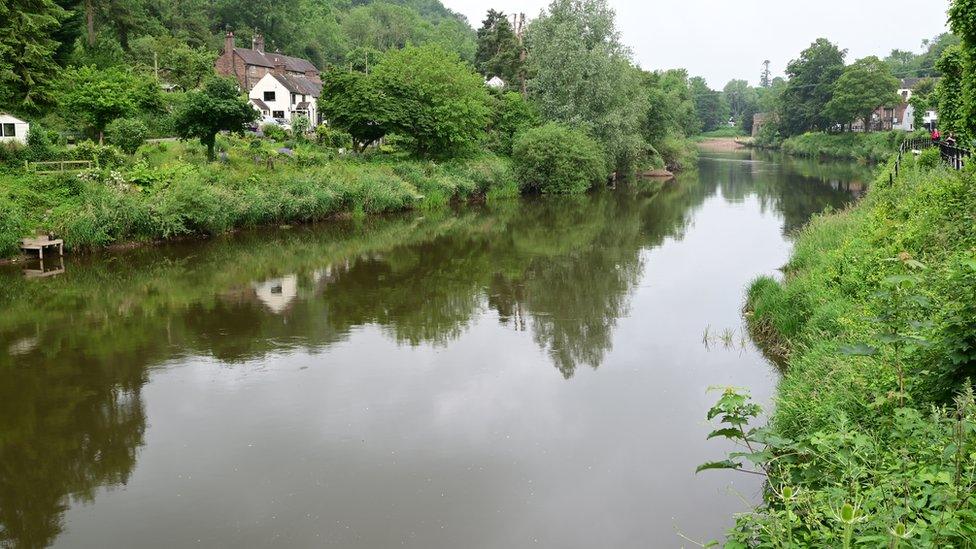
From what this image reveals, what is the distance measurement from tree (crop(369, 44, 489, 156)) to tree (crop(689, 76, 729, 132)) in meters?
98.7

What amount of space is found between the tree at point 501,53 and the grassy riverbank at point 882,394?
50.7 m

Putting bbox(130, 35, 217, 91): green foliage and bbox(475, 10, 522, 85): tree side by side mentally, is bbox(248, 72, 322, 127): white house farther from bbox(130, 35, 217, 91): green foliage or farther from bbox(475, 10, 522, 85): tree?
bbox(475, 10, 522, 85): tree

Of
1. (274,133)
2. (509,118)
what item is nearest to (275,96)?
(274,133)

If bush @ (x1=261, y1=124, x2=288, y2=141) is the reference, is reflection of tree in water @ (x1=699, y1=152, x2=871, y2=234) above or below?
below

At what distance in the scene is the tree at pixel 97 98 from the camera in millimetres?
33812

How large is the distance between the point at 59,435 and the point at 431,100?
117 feet

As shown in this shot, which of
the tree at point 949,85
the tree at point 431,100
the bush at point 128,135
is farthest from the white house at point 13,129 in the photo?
the tree at point 949,85

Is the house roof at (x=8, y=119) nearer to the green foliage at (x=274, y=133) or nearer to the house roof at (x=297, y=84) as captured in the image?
the green foliage at (x=274, y=133)

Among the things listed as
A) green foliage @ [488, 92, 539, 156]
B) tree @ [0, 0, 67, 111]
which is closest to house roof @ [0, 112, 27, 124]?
tree @ [0, 0, 67, 111]

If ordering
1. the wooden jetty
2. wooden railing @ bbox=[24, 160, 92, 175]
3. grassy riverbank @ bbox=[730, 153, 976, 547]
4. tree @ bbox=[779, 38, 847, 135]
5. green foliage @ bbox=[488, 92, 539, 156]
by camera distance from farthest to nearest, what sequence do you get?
tree @ bbox=[779, 38, 847, 135], green foliage @ bbox=[488, 92, 539, 156], wooden railing @ bbox=[24, 160, 92, 175], the wooden jetty, grassy riverbank @ bbox=[730, 153, 976, 547]

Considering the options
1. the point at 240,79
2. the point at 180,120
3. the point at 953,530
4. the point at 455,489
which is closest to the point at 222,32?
the point at 240,79

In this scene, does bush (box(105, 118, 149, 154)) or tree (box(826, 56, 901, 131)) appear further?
tree (box(826, 56, 901, 131))

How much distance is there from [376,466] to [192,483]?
100 inches

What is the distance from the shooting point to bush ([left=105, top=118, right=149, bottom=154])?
32.5 meters
